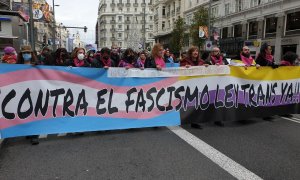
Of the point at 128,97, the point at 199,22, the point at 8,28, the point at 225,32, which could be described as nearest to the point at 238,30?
the point at 225,32

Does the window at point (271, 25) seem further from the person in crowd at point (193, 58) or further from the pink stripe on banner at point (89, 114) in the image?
the pink stripe on banner at point (89, 114)

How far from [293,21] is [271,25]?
350 cm

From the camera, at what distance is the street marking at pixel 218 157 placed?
162 inches

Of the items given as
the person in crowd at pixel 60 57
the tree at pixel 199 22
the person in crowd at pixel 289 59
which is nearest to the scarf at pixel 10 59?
the person in crowd at pixel 60 57

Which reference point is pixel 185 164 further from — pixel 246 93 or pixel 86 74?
pixel 246 93

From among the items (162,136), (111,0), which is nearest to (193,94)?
(162,136)

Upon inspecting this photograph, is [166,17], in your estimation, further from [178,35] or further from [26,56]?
[26,56]

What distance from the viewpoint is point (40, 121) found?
541cm

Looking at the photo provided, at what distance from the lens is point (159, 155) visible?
481 centimetres

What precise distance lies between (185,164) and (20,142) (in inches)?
120

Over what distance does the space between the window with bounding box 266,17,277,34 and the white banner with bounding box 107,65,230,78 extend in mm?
30151

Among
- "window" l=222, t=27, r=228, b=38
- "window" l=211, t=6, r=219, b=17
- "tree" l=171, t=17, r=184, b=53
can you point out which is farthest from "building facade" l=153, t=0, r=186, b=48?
"window" l=222, t=27, r=228, b=38

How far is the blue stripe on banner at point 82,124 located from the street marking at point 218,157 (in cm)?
36

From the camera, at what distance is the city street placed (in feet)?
13.5
